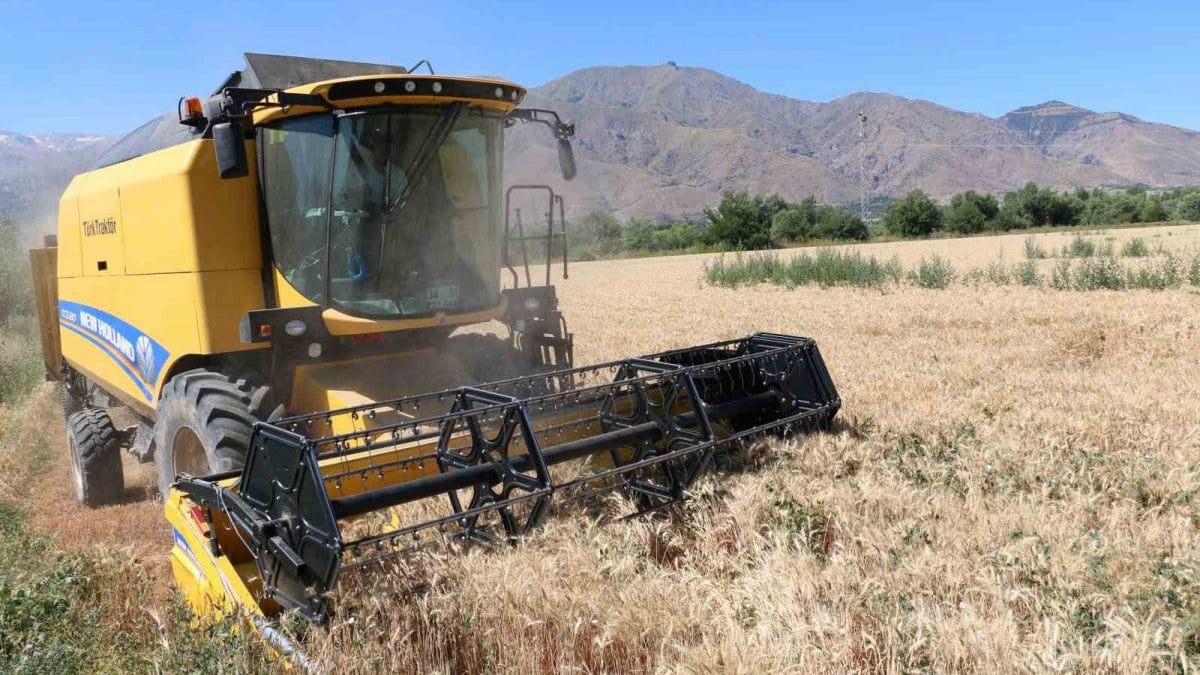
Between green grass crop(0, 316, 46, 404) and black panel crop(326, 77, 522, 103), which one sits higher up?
black panel crop(326, 77, 522, 103)

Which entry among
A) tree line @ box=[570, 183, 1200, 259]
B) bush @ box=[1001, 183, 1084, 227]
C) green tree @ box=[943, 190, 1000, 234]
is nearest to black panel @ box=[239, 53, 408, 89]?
tree line @ box=[570, 183, 1200, 259]

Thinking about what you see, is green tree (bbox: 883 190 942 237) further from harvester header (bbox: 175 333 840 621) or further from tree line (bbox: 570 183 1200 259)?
harvester header (bbox: 175 333 840 621)

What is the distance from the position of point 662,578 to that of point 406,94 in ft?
9.33

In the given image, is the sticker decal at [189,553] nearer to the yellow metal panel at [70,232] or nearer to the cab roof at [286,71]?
the cab roof at [286,71]

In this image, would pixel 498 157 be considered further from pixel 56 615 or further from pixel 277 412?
pixel 56 615

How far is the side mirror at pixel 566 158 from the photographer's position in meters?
5.41

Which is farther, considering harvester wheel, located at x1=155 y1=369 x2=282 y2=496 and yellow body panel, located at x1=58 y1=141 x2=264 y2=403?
yellow body panel, located at x1=58 y1=141 x2=264 y2=403

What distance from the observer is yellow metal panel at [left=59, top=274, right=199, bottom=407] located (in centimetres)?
509

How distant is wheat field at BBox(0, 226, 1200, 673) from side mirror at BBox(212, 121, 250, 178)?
1886 mm

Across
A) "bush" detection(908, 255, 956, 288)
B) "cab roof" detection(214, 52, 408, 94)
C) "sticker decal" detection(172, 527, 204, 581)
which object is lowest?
"sticker decal" detection(172, 527, 204, 581)

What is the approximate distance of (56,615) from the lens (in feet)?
10.5

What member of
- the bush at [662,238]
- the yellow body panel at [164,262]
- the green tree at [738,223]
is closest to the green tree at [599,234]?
the bush at [662,238]

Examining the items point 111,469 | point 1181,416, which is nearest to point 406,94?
point 111,469

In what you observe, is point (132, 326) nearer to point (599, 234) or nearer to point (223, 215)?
point (223, 215)
